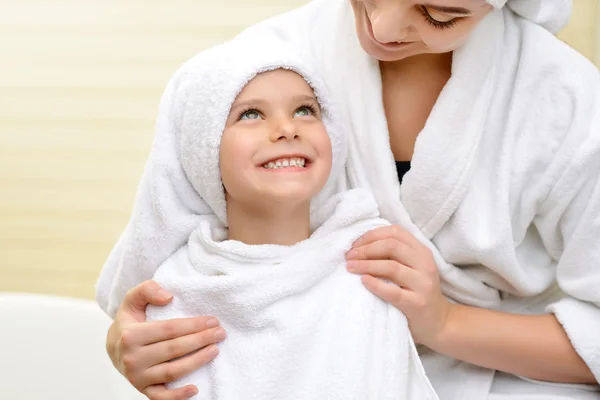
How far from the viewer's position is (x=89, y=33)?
1940 mm

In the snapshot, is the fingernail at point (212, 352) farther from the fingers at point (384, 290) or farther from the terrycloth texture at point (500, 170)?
the terrycloth texture at point (500, 170)

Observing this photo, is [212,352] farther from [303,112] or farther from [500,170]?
[500,170]

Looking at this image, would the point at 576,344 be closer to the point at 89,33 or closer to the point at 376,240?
the point at 376,240

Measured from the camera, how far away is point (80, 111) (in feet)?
6.54

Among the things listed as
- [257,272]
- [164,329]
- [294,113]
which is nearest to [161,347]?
[164,329]

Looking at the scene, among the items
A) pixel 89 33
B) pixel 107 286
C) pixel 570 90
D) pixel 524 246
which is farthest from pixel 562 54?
pixel 89 33

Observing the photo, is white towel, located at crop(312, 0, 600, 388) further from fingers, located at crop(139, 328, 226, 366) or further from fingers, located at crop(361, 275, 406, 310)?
fingers, located at crop(139, 328, 226, 366)

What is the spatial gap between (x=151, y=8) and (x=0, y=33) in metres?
0.46

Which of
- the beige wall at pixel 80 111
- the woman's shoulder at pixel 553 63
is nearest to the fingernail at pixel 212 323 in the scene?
the woman's shoulder at pixel 553 63

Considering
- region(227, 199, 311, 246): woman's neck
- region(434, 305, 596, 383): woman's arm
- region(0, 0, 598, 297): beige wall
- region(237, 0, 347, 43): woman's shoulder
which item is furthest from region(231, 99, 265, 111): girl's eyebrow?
region(0, 0, 598, 297): beige wall

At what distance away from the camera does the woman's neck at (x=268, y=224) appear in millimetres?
1118

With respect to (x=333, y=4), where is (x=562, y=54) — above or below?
below

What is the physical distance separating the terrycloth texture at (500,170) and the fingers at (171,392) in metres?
0.45

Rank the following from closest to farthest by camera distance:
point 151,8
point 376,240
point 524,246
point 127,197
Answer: point 376,240, point 524,246, point 151,8, point 127,197
